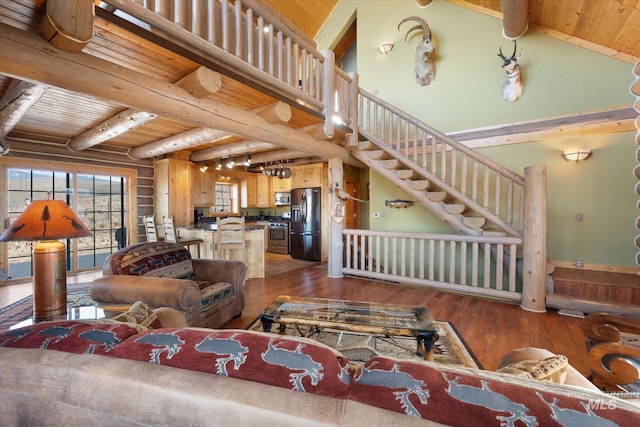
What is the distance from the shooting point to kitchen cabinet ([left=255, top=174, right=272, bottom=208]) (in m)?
7.71

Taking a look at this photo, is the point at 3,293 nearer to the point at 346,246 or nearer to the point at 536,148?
the point at 346,246

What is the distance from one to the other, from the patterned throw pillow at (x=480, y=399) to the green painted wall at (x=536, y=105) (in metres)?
4.82

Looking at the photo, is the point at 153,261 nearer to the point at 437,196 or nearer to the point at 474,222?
the point at 437,196

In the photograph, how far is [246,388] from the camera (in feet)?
1.97


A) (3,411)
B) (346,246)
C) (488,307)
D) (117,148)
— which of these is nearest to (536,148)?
(488,307)

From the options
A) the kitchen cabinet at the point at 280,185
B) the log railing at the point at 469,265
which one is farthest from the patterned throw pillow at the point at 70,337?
the kitchen cabinet at the point at 280,185

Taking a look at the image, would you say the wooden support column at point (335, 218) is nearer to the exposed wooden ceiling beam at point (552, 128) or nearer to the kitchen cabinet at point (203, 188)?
the exposed wooden ceiling beam at point (552, 128)

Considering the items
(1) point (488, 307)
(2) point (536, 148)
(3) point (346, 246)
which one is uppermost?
(2) point (536, 148)

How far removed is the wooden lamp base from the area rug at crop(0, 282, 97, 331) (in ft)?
4.32

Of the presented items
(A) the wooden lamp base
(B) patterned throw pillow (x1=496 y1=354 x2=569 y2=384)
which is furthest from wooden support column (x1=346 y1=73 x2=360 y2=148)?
(B) patterned throw pillow (x1=496 y1=354 x2=569 y2=384)

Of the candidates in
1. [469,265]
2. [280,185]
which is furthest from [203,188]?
[469,265]

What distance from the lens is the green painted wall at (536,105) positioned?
3.79 metres

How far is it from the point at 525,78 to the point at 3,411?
630 cm

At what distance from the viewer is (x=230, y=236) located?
4492 millimetres
